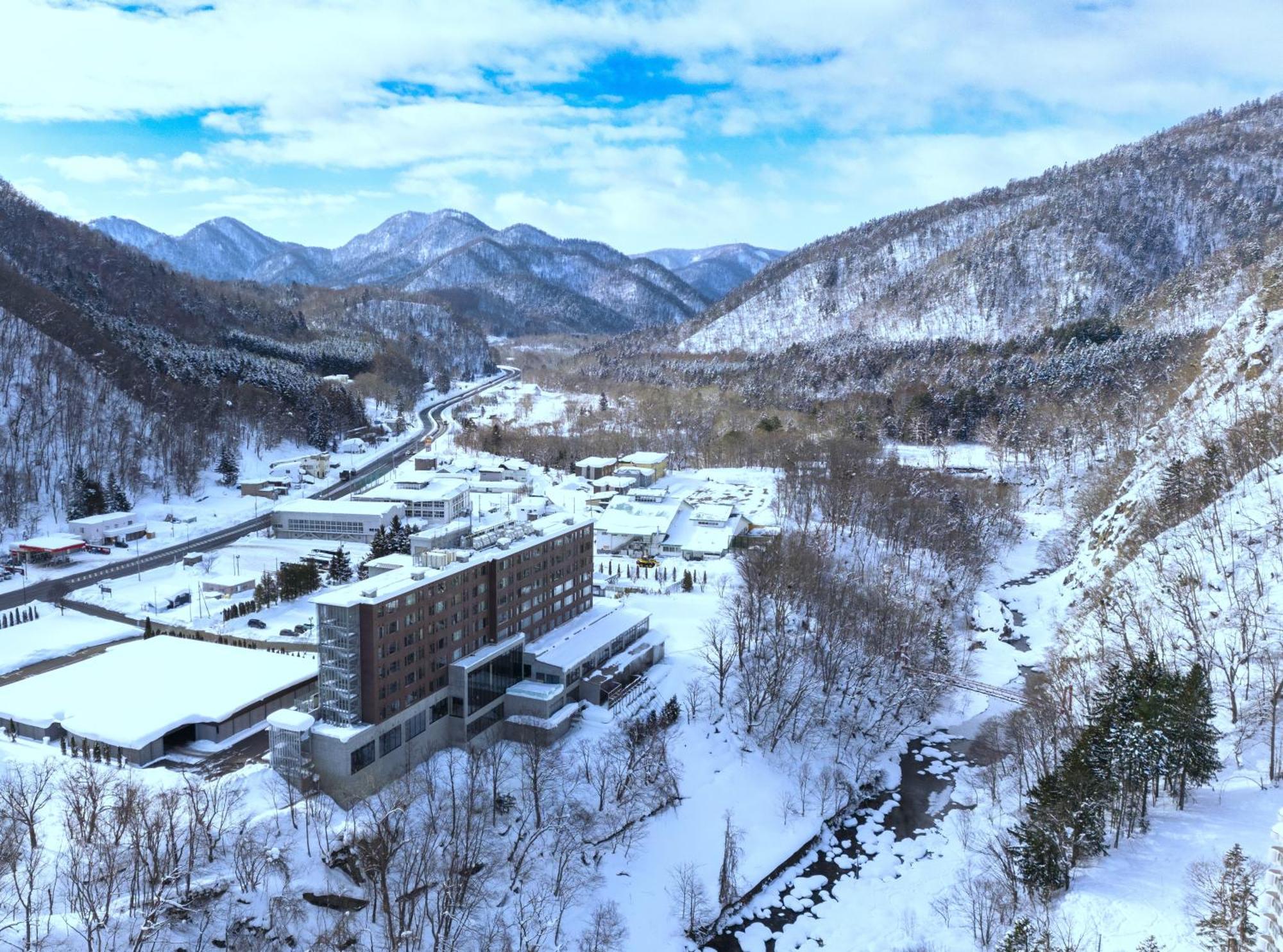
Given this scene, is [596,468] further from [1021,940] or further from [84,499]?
[1021,940]

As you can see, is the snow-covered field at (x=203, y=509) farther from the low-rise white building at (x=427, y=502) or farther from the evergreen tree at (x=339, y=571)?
the evergreen tree at (x=339, y=571)

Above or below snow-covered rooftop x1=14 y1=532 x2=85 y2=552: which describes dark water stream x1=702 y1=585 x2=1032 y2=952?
below

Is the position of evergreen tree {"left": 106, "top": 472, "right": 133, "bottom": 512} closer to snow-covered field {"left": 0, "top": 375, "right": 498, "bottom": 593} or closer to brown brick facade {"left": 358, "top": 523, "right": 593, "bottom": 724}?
snow-covered field {"left": 0, "top": 375, "right": 498, "bottom": 593}

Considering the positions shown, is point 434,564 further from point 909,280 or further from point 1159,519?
point 909,280

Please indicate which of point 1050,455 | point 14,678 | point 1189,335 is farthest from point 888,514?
point 1189,335

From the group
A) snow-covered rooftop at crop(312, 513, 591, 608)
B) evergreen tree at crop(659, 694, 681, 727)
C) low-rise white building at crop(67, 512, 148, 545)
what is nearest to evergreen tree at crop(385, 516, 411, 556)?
low-rise white building at crop(67, 512, 148, 545)

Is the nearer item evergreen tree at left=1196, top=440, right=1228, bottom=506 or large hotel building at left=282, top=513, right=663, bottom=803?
large hotel building at left=282, top=513, right=663, bottom=803

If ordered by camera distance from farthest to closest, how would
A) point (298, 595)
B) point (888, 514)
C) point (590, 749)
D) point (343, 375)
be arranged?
point (343, 375)
point (888, 514)
point (298, 595)
point (590, 749)
